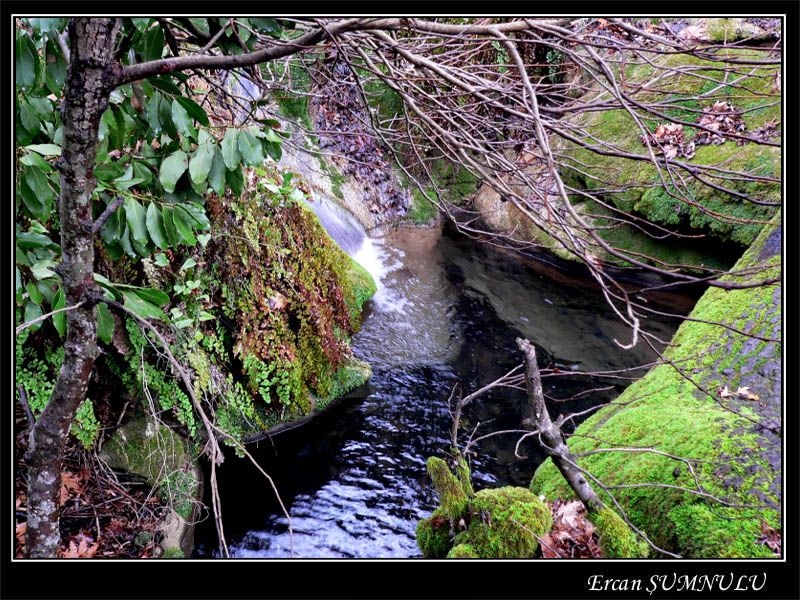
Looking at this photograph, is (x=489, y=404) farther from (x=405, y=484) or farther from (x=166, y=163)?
(x=166, y=163)

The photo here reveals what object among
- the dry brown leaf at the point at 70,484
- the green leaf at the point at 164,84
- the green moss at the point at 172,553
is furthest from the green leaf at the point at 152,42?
the green moss at the point at 172,553

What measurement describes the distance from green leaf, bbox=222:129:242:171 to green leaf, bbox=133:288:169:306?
21.6 inches

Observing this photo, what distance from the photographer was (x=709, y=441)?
256cm

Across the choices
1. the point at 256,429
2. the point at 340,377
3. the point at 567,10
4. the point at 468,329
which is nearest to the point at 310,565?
the point at 567,10

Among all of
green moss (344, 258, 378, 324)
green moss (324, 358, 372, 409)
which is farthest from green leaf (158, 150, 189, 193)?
green moss (344, 258, 378, 324)

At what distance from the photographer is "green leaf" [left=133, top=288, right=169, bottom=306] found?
73.4 inches

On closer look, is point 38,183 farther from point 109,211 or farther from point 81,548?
point 81,548

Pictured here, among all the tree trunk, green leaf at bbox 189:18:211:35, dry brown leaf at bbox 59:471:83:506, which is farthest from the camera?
dry brown leaf at bbox 59:471:83:506

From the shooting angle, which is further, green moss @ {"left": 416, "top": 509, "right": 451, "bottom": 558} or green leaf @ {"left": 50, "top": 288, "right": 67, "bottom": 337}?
green moss @ {"left": 416, "top": 509, "right": 451, "bottom": 558}

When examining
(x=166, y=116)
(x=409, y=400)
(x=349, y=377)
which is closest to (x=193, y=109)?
(x=166, y=116)

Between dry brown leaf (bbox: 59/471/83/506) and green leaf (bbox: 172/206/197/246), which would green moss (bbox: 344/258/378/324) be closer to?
dry brown leaf (bbox: 59/471/83/506)

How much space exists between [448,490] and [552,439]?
21.8 inches

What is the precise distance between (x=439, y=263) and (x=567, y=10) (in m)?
7.92

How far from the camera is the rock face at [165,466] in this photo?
3.49 m
